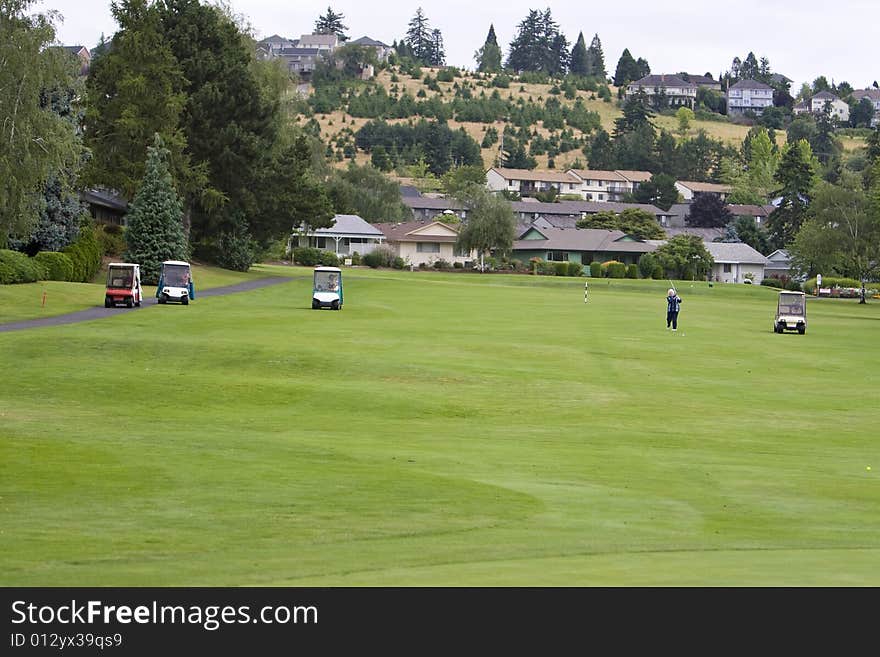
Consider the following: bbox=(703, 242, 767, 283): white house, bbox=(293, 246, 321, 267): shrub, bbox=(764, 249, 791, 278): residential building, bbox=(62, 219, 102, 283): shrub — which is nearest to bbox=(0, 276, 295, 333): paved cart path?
bbox=(62, 219, 102, 283): shrub

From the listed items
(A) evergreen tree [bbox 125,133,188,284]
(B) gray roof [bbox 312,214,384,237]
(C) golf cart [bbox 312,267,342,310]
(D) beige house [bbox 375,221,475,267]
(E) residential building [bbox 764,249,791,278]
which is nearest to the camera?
(C) golf cart [bbox 312,267,342,310]

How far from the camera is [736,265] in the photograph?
16712 cm

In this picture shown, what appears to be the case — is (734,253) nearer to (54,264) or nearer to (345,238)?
(345,238)

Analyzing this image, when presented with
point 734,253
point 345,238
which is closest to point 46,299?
point 345,238

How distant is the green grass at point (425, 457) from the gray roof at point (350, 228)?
325ft

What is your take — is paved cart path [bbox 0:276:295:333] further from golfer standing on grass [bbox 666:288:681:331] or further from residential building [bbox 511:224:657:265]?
residential building [bbox 511:224:657:265]

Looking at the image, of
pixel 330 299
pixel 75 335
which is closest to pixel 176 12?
pixel 330 299

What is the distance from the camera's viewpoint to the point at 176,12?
324 ft

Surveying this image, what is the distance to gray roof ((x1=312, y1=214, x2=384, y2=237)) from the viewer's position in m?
154

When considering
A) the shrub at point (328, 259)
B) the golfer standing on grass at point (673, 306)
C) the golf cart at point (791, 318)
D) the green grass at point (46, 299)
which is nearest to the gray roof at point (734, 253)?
the shrub at point (328, 259)

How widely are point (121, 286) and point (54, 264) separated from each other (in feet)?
45.5

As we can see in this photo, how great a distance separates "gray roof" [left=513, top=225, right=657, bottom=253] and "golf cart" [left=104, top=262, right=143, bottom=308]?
103 meters

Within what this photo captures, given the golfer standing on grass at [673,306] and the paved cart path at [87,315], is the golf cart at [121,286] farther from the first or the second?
A: the golfer standing on grass at [673,306]

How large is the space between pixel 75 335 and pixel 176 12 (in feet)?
199
